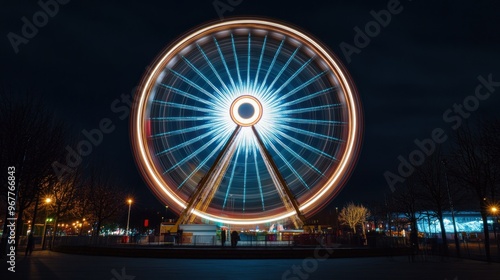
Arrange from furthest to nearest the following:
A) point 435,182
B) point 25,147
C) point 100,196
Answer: point 100,196 < point 435,182 < point 25,147

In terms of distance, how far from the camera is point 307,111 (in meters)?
25.0

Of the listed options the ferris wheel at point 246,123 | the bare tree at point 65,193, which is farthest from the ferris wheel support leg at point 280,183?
the bare tree at point 65,193

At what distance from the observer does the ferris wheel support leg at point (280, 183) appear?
23.6 m

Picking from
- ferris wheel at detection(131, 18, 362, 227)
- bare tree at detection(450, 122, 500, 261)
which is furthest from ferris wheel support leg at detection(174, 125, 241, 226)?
bare tree at detection(450, 122, 500, 261)

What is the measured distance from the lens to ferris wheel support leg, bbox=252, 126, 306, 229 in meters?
23.6

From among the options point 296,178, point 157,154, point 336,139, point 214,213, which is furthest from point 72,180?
point 336,139

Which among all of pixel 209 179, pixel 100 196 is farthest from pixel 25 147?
pixel 100 196

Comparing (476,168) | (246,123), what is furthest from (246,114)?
(476,168)

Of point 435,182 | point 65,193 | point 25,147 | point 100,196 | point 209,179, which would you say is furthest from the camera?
point 100,196

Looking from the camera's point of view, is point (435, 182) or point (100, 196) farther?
point (100, 196)

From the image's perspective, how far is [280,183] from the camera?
24.5 metres

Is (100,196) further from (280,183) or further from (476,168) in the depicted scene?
(476,168)

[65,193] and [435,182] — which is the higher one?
[435,182]

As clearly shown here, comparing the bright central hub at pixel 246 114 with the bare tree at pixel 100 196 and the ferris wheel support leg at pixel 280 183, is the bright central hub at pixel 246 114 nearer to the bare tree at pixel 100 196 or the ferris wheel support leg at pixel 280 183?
the ferris wheel support leg at pixel 280 183
